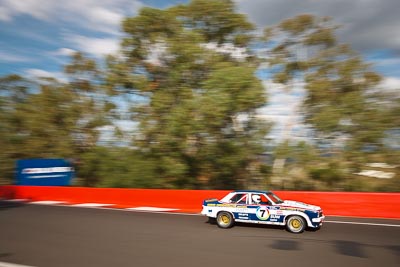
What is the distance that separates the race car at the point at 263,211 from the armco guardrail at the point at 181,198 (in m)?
2.95

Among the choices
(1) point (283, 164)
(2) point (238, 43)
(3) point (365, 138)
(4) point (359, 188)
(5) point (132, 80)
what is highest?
(2) point (238, 43)

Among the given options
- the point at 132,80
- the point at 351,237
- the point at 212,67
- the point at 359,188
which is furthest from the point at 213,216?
the point at 132,80

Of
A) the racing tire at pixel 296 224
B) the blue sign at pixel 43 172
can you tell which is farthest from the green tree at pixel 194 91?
the racing tire at pixel 296 224

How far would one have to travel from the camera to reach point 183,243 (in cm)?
854

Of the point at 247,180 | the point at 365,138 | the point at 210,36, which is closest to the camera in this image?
the point at 365,138

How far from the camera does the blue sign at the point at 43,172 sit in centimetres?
2095

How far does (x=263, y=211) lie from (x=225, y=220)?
1.31 metres

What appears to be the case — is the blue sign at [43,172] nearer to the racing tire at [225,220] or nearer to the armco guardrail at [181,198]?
the armco guardrail at [181,198]

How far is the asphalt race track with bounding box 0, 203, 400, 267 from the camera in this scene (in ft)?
22.8

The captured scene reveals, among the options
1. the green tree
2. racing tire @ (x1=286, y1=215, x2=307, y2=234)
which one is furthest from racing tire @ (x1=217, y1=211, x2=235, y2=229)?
the green tree

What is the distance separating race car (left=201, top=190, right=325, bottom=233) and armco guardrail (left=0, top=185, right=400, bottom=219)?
9.68 ft

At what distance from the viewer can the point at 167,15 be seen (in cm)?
2117

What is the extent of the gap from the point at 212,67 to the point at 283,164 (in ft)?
23.9

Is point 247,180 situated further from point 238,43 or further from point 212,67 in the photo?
point 238,43
